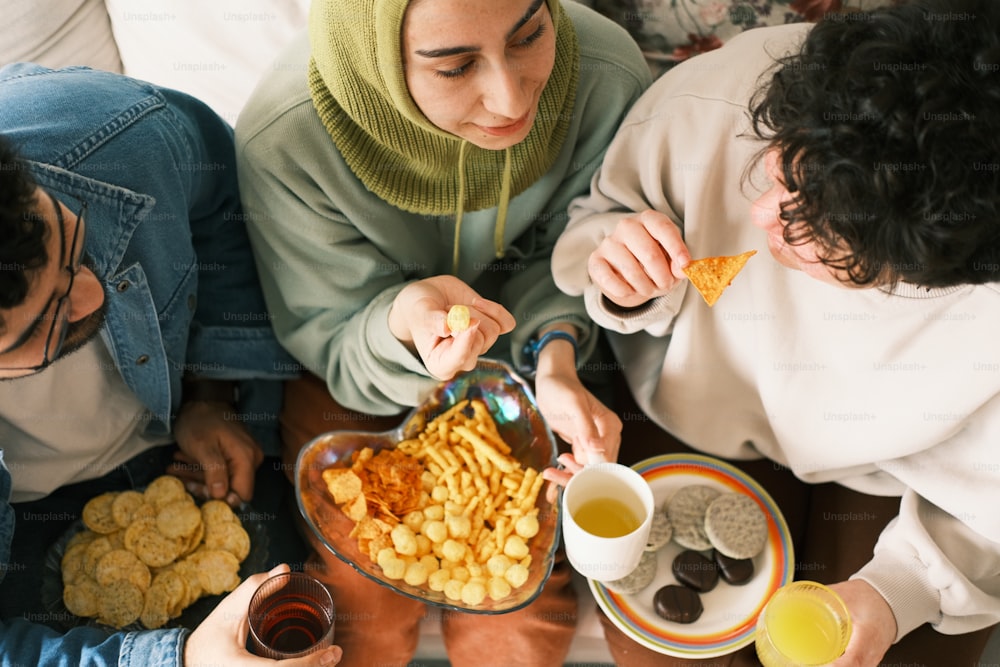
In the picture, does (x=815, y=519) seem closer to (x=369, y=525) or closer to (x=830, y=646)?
(x=830, y=646)

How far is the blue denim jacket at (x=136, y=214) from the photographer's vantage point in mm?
1120

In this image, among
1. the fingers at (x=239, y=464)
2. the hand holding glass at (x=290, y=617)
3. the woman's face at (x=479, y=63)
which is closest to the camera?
the woman's face at (x=479, y=63)

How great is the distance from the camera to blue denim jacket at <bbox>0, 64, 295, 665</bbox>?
44.1 inches

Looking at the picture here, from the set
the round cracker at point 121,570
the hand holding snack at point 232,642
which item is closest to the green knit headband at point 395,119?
the hand holding snack at point 232,642

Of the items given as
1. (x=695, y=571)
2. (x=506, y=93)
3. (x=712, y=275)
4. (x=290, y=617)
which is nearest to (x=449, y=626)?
(x=290, y=617)

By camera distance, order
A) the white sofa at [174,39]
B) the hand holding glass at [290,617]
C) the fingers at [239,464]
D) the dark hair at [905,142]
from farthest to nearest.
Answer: the white sofa at [174,39], the fingers at [239,464], the hand holding glass at [290,617], the dark hair at [905,142]

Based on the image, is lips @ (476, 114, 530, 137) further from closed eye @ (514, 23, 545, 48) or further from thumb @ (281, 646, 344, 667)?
thumb @ (281, 646, 344, 667)

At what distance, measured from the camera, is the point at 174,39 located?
64.4 inches

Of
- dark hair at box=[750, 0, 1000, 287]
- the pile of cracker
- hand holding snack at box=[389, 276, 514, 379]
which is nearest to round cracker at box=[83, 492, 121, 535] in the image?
the pile of cracker

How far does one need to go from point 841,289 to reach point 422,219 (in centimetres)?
67

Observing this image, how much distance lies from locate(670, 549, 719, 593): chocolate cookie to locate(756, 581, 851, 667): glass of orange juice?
10 centimetres

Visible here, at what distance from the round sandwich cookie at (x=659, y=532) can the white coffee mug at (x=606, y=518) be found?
12cm

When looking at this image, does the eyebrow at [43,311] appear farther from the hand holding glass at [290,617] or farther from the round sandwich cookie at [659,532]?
the round sandwich cookie at [659,532]

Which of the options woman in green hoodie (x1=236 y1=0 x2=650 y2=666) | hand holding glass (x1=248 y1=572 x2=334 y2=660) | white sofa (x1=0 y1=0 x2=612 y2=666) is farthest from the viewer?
white sofa (x1=0 y1=0 x2=612 y2=666)
